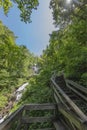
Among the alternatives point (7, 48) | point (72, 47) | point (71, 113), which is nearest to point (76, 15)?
point (72, 47)

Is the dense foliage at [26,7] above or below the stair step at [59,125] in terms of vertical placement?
above

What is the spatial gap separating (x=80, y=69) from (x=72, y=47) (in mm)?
2175

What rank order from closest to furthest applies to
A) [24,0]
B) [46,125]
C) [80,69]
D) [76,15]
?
[24,0] → [46,125] → [80,69] → [76,15]

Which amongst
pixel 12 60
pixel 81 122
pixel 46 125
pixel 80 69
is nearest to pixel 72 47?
pixel 80 69

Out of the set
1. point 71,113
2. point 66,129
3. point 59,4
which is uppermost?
point 59,4

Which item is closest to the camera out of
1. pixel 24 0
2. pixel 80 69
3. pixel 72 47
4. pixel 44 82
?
pixel 24 0

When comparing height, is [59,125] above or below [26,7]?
below

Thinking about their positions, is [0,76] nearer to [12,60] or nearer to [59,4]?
[59,4]

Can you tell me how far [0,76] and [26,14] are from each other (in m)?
20.9

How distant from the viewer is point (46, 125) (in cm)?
730

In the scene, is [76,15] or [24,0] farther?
[76,15]

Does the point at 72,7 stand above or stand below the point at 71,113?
above

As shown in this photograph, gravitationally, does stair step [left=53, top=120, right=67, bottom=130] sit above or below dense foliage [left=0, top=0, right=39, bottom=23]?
below

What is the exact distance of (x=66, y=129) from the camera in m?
5.82
